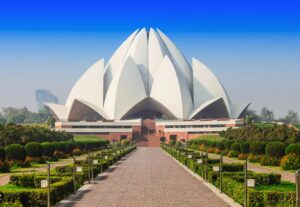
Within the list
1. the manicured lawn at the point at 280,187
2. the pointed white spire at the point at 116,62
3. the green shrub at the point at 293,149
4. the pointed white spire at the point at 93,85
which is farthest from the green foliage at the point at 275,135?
the pointed white spire at the point at 116,62

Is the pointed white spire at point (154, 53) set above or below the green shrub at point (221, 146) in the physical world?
above

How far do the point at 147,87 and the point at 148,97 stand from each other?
2775 mm

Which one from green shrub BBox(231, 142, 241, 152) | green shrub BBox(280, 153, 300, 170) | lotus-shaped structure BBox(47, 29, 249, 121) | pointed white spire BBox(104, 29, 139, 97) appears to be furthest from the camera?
pointed white spire BBox(104, 29, 139, 97)

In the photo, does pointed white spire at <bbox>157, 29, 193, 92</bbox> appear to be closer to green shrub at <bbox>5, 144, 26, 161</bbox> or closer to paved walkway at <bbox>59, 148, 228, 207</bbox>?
green shrub at <bbox>5, 144, 26, 161</bbox>

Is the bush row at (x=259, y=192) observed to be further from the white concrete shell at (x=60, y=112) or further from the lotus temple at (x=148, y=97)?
the white concrete shell at (x=60, y=112)

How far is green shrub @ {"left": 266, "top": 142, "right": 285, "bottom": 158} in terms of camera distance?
3006cm

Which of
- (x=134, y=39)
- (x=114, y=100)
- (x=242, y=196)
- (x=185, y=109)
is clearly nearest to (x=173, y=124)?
(x=185, y=109)

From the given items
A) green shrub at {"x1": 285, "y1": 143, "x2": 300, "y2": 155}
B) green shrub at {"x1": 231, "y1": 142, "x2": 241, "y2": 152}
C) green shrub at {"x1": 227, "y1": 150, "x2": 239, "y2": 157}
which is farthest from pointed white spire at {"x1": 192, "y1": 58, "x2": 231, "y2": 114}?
green shrub at {"x1": 285, "y1": 143, "x2": 300, "y2": 155}

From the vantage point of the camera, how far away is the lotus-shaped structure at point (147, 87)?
91125 mm

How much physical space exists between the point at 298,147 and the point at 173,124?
208 ft

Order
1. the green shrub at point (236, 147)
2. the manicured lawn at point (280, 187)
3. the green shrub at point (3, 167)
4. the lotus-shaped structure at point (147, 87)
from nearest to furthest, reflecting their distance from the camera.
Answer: the manicured lawn at point (280, 187) < the green shrub at point (3, 167) < the green shrub at point (236, 147) < the lotus-shaped structure at point (147, 87)

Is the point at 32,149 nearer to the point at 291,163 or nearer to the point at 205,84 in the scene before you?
the point at 291,163

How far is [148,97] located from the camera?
303 feet

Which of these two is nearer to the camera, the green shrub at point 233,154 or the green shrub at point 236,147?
the green shrub at point 233,154
